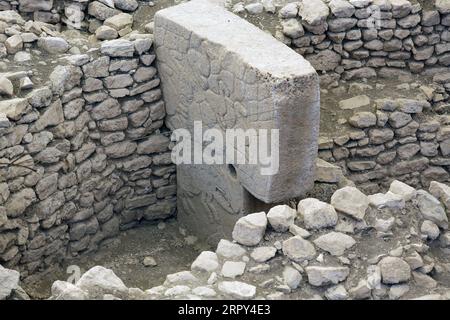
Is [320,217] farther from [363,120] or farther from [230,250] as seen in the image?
A: [363,120]

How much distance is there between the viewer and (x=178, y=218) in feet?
25.3

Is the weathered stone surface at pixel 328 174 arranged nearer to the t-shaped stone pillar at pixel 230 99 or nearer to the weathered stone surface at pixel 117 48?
the t-shaped stone pillar at pixel 230 99

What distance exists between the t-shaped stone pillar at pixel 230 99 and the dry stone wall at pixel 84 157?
192 millimetres

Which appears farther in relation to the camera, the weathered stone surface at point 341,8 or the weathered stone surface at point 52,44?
the weathered stone surface at point 341,8

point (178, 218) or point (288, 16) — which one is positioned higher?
point (288, 16)

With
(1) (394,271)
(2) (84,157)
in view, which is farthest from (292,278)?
(2) (84,157)

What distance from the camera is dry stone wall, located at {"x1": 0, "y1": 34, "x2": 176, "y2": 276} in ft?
21.1

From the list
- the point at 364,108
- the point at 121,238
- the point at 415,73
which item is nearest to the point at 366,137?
the point at 364,108

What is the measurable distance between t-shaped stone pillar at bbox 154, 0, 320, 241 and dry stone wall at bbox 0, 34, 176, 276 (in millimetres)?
192

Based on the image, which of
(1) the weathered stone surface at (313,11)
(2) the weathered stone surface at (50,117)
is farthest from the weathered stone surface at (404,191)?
(2) the weathered stone surface at (50,117)
